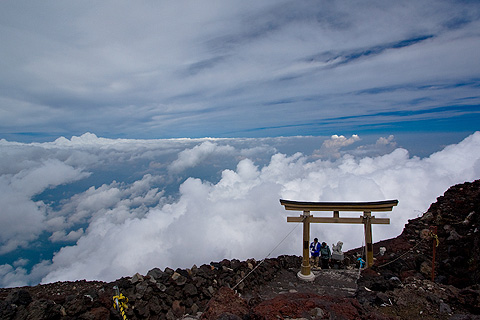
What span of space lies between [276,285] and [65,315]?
359 inches

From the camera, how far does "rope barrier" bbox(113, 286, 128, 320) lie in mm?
7828

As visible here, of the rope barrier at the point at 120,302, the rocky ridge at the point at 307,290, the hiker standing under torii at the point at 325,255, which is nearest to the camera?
the rocky ridge at the point at 307,290

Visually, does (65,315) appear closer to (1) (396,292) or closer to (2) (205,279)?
(2) (205,279)

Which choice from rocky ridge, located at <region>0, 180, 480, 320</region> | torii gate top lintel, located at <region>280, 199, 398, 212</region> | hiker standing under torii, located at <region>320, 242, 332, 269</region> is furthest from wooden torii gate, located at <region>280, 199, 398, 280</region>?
hiker standing under torii, located at <region>320, 242, 332, 269</region>

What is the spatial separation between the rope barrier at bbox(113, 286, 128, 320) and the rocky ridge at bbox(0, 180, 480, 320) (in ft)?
0.94

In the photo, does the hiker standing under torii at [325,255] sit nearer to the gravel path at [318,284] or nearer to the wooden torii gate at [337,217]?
the gravel path at [318,284]

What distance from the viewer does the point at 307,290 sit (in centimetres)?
1273

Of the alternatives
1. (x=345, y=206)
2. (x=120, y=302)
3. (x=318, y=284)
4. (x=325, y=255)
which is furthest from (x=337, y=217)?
(x=120, y=302)

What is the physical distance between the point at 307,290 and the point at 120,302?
834 centimetres

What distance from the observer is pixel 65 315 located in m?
7.70

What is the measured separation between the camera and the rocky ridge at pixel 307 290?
6.24 metres

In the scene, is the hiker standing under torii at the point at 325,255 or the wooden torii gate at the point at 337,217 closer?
the wooden torii gate at the point at 337,217

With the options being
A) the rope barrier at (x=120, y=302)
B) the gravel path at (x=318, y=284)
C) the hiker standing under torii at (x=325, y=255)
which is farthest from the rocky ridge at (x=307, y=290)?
the hiker standing under torii at (x=325, y=255)

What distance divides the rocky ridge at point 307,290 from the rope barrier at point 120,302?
0.94 ft
